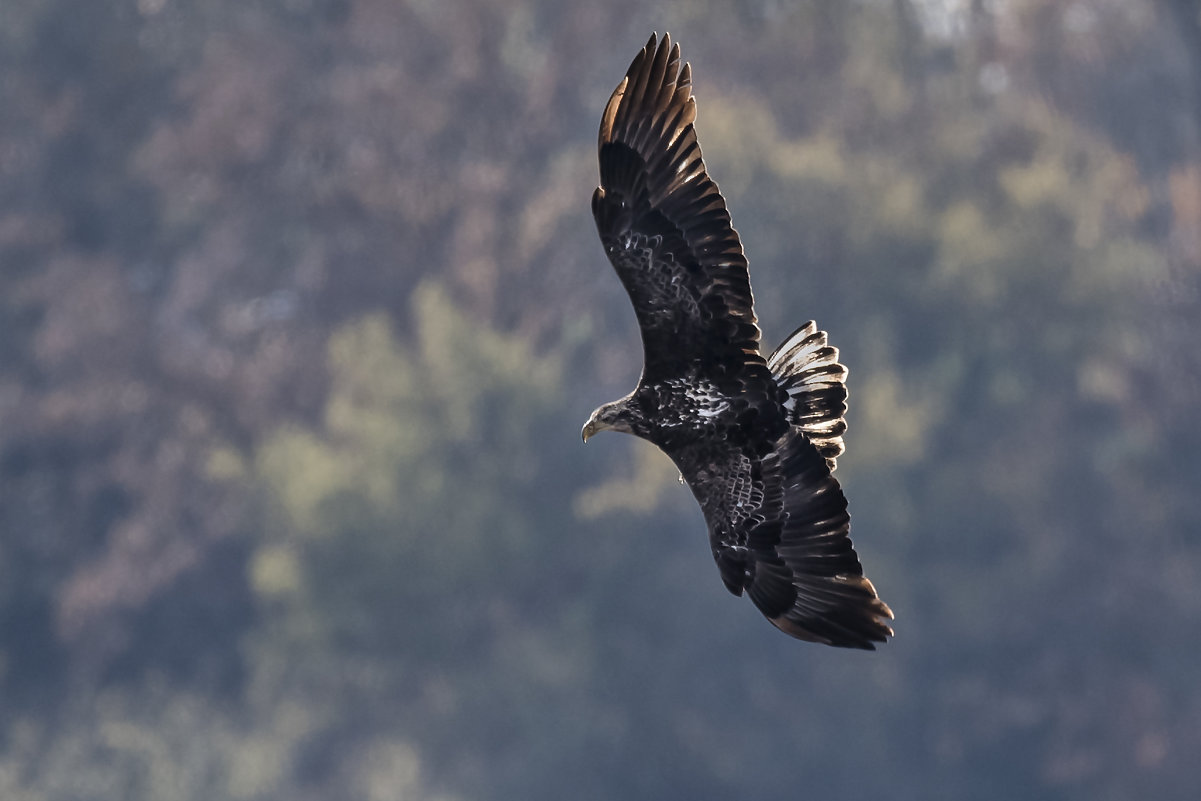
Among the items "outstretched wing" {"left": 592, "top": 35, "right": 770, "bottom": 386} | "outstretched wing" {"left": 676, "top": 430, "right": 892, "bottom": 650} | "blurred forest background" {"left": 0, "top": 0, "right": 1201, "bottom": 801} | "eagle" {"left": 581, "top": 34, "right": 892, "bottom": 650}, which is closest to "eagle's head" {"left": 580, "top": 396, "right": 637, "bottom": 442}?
"eagle" {"left": 581, "top": 34, "right": 892, "bottom": 650}

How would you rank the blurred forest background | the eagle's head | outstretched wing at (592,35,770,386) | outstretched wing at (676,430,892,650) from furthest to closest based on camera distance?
the blurred forest background, the eagle's head, outstretched wing at (676,430,892,650), outstretched wing at (592,35,770,386)

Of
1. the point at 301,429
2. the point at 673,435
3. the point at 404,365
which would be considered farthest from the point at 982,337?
the point at 673,435

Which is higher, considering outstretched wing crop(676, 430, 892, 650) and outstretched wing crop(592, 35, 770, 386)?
outstretched wing crop(592, 35, 770, 386)

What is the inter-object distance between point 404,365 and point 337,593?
587 cm

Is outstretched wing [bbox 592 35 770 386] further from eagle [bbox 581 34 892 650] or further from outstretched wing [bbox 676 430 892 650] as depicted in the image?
outstretched wing [bbox 676 430 892 650]

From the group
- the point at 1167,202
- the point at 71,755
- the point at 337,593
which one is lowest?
the point at 71,755

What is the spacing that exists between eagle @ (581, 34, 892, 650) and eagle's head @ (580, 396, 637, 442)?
0.04 ft

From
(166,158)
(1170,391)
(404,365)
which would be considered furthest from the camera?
(166,158)

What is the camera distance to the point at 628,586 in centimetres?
4494

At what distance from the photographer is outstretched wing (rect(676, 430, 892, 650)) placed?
9273 mm

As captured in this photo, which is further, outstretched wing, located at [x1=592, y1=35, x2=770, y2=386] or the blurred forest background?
the blurred forest background

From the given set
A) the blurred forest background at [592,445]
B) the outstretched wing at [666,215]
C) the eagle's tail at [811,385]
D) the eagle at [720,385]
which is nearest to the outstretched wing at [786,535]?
the eagle at [720,385]

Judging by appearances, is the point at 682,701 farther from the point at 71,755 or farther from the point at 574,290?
the point at 71,755

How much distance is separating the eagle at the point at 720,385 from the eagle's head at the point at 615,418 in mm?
13
